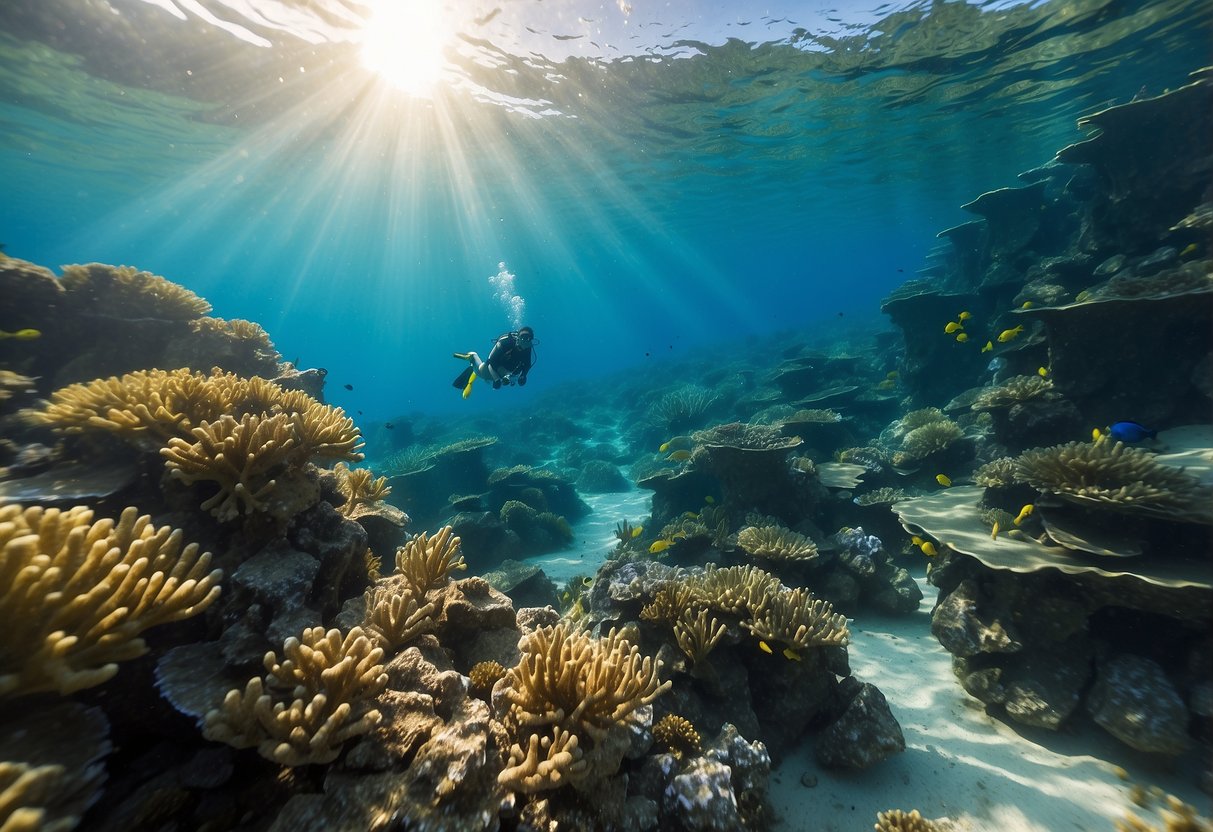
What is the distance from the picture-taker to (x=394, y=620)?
323 centimetres

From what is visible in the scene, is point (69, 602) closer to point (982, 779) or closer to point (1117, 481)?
point (982, 779)

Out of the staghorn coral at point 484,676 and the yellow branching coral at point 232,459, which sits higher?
the yellow branching coral at point 232,459

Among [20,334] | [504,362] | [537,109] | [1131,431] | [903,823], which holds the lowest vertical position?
[903,823]

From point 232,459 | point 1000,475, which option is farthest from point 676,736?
point 1000,475

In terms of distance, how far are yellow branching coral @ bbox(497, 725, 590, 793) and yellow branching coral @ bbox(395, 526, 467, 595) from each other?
1693 mm

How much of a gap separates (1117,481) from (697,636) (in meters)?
4.87

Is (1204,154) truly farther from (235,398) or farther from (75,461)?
(75,461)

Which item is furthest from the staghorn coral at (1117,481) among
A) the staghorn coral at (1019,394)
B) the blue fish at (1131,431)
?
the staghorn coral at (1019,394)

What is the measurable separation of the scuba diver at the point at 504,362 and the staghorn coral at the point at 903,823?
17.2 feet

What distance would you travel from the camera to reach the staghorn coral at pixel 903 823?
132 inches

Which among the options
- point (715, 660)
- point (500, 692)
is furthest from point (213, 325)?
point (715, 660)

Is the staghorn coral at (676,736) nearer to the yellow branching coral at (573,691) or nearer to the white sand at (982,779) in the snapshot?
the yellow branching coral at (573,691)

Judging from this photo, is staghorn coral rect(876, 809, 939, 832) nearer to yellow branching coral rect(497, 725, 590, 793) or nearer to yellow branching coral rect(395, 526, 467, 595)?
yellow branching coral rect(497, 725, 590, 793)

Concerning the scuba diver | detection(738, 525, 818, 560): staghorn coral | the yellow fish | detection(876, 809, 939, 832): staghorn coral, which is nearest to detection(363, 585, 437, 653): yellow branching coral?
the scuba diver
